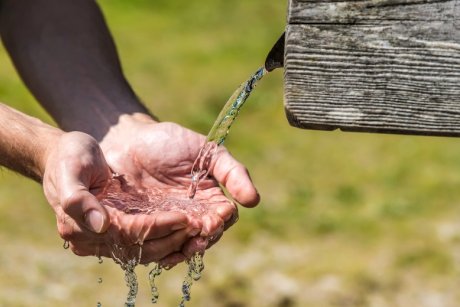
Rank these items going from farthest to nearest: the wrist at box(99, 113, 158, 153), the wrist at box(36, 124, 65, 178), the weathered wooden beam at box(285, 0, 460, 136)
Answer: the wrist at box(99, 113, 158, 153) < the wrist at box(36, 124, 65, 178) < the weathered wooden beam at box(285, 0, 460, 136)

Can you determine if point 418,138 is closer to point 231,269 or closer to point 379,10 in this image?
point 231,269

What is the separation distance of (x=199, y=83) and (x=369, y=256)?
260 cm

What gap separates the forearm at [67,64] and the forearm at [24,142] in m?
0.31

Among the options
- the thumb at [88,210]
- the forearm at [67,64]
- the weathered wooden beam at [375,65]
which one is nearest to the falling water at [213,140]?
the forearm at [67,64]

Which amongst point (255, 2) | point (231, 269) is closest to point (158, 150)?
point (231, 269)

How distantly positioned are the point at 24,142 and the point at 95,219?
0.53 metres

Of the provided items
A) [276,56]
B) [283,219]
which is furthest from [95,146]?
[283,219]

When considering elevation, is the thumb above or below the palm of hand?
above

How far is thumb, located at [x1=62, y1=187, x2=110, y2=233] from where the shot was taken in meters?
2.43

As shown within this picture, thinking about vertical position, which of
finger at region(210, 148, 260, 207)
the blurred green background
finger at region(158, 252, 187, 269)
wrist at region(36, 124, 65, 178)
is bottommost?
the blurred green background

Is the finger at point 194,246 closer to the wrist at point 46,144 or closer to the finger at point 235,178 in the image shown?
the finger at point 235,178

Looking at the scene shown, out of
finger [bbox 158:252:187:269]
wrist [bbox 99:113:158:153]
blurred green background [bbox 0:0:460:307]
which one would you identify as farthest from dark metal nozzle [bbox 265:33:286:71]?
blurred green background [bbox 0:0:460:307]

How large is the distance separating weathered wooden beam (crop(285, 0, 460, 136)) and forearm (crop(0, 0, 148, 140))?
132cm

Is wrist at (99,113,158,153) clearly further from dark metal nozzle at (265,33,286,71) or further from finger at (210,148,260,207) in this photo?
dark metal nozzle at (265,33,286,71)
